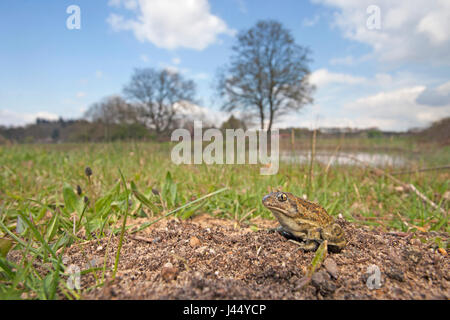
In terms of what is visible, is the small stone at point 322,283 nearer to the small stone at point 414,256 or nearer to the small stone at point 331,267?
the small stone at point 331,267

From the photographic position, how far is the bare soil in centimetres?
155

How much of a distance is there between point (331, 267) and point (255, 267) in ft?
1.70

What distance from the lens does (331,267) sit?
5.80ft

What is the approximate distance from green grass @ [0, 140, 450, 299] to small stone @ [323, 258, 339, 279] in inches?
41.7

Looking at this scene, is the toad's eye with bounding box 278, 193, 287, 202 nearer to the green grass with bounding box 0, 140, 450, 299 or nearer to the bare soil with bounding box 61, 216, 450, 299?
the bare soil with bounding box 61, 216, 450, 299

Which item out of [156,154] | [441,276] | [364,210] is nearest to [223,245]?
[441,276]

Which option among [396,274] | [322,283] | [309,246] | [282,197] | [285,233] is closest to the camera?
[322,283]

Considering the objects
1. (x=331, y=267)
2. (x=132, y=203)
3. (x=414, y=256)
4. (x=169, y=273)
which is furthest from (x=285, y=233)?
(x=132, y=203)

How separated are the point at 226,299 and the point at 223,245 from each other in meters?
0.72

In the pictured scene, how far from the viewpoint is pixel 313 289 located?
62.8 inches

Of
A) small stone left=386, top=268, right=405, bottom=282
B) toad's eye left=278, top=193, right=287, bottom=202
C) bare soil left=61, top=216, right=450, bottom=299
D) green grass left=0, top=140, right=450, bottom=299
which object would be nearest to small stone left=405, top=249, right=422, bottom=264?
bare soil left=61, top=216, right=450, bottom=299

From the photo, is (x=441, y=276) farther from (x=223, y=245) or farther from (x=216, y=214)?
(x=216, y=214)

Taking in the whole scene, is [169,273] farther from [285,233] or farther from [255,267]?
[285,233]

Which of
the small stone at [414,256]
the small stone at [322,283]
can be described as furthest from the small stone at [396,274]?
the small stone at [322,283]
